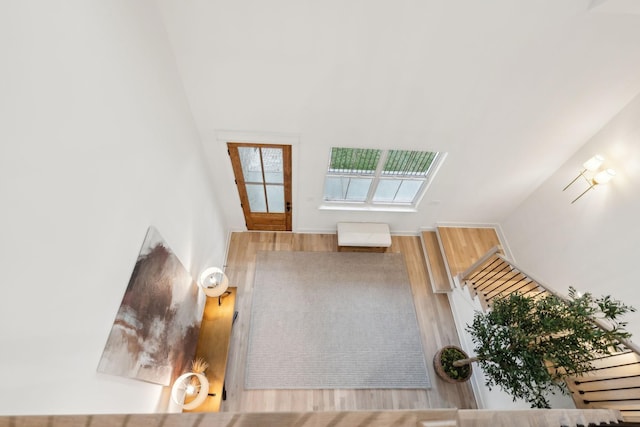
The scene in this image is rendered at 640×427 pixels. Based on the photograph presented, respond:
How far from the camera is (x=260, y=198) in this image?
13.7 ft

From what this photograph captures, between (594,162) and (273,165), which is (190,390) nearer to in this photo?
(273,165)

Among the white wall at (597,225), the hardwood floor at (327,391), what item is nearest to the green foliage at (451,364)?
the hardwood floor at (327,391)

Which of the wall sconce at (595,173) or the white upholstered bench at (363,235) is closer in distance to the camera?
the wall sconce at (595,173)

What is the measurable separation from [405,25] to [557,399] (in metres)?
3.97

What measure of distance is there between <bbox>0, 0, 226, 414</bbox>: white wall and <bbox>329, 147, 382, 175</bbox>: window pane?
2.33 metres

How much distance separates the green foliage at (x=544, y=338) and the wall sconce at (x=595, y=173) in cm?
187

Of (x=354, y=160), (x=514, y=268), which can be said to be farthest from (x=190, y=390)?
(x=514, y=268)

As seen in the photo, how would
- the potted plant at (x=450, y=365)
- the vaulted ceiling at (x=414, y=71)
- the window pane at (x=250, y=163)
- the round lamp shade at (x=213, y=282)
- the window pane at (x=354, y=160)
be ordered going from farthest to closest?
the window pane at (x=354, y=160) < the window pane at (x=250, y=163) < the potted plant at (x=450, y=365) < the round lamp shade at (x=213, y=282) < the vaulted ceiling at (x=414, y=71)

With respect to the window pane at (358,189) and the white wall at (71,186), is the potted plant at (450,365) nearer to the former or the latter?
the window pane at (358,189)

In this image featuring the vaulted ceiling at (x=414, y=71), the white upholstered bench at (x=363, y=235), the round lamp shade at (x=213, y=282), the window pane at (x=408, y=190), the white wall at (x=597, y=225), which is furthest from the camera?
the white upholstered bench at (x=363, y=235)

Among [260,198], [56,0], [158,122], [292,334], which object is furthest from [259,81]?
[292,334]

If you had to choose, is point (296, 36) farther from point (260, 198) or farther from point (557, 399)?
point (557, 399)

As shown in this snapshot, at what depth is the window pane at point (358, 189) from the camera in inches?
164

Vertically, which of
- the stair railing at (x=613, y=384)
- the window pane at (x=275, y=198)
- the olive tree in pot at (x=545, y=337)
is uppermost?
the window pane at (x=275, y=198)
